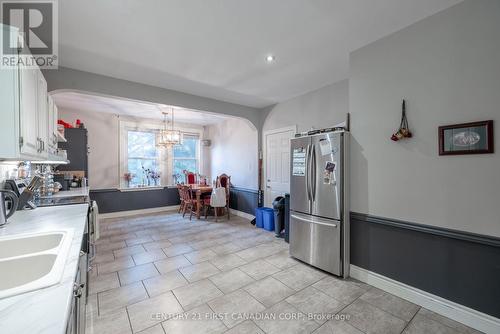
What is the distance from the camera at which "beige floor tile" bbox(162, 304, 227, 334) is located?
1.79 metres

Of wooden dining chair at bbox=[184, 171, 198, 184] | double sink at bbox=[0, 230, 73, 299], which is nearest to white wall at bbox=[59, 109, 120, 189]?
wooden dining chair at bbox=[184, 171, 198, 184]

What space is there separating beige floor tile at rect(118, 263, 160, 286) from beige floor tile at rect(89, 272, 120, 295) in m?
0.06

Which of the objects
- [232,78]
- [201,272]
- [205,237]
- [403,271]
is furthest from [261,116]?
[403,271]

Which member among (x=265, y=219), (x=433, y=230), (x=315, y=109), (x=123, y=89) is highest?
(x=123, y=89)

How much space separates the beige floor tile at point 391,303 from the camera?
198cm

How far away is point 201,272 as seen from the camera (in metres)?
2.72

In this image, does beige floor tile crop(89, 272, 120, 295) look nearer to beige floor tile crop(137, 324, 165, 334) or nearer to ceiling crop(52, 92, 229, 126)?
beige floor tile crop(137, 324, 165, 334)

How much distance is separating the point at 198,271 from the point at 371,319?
6.33 ft

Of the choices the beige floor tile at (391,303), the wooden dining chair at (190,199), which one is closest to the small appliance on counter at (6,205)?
the beige floor tile at (391,303)

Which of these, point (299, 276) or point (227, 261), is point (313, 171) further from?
point (227, 261)

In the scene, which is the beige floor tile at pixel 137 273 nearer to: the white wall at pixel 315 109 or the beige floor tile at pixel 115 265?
the beige floor tile at pixel 115 265

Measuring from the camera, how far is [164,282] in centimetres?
250

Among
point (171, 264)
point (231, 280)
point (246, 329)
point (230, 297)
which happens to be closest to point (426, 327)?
point (246, 329)

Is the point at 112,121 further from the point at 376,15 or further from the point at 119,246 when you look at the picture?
the point at 376,15
